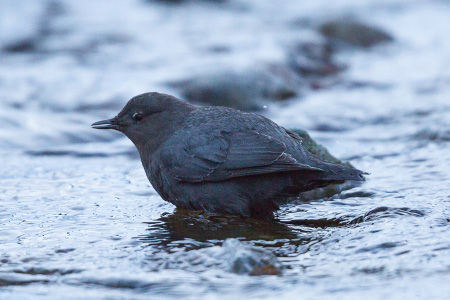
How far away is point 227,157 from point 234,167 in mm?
95

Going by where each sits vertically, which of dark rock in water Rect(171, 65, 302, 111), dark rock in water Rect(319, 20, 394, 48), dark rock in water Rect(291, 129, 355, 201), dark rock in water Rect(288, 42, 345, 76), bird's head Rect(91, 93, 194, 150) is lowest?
dark rock in water Rect(291, 129, 355, 201)

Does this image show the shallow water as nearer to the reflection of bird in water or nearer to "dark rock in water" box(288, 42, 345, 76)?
the reflection of bird in water

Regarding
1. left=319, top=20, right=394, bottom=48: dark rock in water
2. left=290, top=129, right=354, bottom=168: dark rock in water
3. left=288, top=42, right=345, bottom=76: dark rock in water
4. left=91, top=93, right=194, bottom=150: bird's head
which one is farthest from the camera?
left=319, top=20, right=394, bottom=48: dark rock in water

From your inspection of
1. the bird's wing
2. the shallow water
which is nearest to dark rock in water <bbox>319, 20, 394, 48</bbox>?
the shallow water

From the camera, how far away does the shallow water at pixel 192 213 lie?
361cm

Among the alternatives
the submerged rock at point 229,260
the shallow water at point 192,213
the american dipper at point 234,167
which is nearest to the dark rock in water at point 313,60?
the shallow water at point 192,213

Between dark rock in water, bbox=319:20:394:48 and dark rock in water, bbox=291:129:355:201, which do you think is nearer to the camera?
dark rock in water, bbox=291:129:355:201

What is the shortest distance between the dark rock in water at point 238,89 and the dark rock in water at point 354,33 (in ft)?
10.7

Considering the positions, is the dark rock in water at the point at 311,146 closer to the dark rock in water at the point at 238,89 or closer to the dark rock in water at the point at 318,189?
the dark rock in water at the point at 318,189

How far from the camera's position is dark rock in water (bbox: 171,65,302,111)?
909cm

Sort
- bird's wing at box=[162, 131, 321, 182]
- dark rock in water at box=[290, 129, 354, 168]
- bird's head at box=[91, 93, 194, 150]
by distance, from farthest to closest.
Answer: dark rock in water at box=[290, 129, 354, 168]
bird's head at box=[91, 93, 194, 150]
bird's wing at box=[162, 131, 321, 182]

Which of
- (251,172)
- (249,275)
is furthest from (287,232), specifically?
(249,275)

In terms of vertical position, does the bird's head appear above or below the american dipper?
above

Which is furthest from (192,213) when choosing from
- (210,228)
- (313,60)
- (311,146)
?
(313,60)
